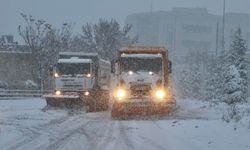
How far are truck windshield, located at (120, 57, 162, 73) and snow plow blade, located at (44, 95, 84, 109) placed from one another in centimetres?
543

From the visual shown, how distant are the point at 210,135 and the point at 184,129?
93.6 inches

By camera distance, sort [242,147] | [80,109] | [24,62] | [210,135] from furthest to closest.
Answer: [24,62], [80,109], [210,135], [242,147]

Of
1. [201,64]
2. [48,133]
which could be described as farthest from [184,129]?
[201,64]

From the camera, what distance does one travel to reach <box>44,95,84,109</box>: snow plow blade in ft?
104

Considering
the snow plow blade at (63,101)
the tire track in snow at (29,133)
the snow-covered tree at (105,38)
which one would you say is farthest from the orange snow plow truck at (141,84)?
the snow-covered tree at (105,38)

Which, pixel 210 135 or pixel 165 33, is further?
pixel 165 33

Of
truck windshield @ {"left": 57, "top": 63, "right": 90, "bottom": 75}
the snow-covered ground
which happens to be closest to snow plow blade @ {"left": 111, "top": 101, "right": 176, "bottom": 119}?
the snow-covered ground

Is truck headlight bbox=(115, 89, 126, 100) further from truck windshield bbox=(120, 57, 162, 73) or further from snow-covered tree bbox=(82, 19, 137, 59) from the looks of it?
snow-covered tree bbox=(82, 19, 137, 59)

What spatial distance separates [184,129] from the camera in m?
19.0

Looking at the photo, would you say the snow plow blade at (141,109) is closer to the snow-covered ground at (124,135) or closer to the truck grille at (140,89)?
the truck grille at (140,89)

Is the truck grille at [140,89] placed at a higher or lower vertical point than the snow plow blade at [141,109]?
higher

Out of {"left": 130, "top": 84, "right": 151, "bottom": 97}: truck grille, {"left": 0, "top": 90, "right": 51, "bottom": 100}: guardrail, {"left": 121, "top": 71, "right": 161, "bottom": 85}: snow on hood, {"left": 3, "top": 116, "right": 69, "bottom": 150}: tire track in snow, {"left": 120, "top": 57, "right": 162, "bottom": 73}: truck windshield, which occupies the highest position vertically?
{"left": 120, "top": 57, "right": 162, "bottom": 73}: truck windshield

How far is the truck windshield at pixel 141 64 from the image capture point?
2700 cm

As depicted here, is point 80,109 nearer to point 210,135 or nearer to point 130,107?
point 130,107
